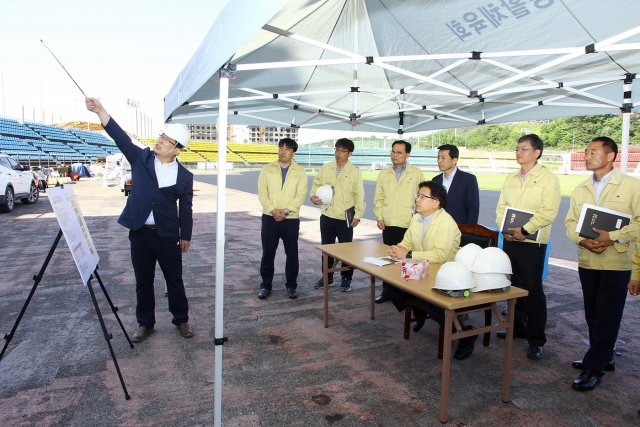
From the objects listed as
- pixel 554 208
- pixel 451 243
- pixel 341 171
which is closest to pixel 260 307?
pixel 341 171

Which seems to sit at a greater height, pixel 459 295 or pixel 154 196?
pixel 154 196

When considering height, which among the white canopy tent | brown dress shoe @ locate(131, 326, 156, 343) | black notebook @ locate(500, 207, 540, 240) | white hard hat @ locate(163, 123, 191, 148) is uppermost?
the white canopy tent

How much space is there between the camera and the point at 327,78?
6.12 meters

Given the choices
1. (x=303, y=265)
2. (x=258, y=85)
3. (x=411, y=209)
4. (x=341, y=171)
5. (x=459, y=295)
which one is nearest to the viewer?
(x=459, y=295)

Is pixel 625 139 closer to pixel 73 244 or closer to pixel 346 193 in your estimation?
pixel 346 193

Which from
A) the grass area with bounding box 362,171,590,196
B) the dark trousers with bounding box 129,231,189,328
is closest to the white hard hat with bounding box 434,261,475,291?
the dark trousers with bounding box 129,231,189,328

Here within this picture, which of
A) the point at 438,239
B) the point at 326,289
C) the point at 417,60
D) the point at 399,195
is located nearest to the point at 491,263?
the point at 438,239

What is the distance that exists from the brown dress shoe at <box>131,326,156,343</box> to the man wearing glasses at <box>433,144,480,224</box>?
10.7ft

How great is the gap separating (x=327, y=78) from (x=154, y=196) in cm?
344

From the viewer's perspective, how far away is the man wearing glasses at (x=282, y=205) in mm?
5043

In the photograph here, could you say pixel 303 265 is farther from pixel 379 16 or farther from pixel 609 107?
pixel 609 107

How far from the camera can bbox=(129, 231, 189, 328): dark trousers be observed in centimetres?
374

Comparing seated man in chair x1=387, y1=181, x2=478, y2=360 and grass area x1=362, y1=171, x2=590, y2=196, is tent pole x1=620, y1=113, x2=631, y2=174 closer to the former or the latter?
seated man in chair x1=387, y1=181, x2=478, y2=360

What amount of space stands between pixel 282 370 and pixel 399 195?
245 cm
